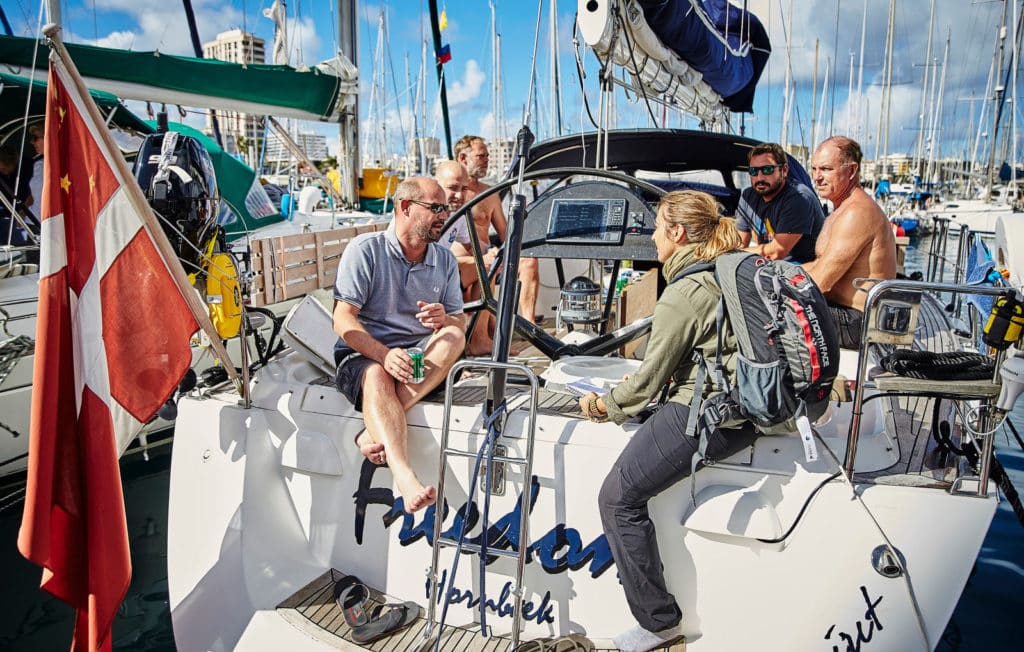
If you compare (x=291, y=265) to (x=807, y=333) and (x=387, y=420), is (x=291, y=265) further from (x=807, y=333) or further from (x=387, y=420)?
(x=807, y=333)

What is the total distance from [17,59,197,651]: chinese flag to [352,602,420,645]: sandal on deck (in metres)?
0.85

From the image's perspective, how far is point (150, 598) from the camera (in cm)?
391

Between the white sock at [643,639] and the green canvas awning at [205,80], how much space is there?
5.03 meters

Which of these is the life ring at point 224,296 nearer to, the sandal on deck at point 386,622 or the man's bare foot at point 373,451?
the man's bare foot at point 373,451

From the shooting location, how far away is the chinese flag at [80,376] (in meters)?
2.24

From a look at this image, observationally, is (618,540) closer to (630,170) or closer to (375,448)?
(375,448)

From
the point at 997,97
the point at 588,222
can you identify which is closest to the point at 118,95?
the point at 588,222

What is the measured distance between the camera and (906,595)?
228 centimetres

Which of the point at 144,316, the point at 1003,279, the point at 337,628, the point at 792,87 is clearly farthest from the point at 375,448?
the point at 792,87

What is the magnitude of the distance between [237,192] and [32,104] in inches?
77.9

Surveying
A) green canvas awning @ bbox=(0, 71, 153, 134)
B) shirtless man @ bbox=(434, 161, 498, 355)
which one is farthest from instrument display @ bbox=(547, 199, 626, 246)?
green canvas awning @ bbox=(0, 71, 153, 134)

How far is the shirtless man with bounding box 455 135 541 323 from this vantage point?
462 centimetres

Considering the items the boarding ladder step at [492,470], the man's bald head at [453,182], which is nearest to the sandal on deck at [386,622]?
the boarding ladder step at [492,470]

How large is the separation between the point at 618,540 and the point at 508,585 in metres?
0.58
